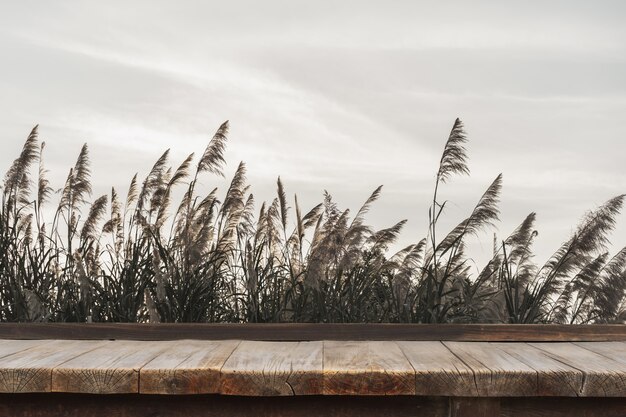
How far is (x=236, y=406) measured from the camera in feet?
10.3

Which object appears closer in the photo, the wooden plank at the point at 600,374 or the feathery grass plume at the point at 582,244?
the wooden plank at the point at 600,374

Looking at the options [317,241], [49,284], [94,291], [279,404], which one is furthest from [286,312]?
[279,404]

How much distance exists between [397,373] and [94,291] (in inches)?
130

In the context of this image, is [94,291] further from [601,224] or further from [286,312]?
[601,224]

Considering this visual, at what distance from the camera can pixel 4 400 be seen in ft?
10.7

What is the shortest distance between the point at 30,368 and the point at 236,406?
80 centimetres

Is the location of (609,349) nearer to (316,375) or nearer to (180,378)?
(316,375)

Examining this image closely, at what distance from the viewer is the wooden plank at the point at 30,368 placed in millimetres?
3088

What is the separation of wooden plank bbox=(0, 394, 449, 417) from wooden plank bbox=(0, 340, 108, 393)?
0.14 m

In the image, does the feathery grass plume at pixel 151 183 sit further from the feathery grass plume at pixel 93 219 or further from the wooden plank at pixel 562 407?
the wooden plank at pixel 562 407

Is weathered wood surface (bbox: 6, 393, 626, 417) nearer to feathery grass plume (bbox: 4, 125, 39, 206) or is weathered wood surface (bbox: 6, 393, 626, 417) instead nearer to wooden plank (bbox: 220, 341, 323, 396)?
wooden plank (bbox: 220, 341, 323, 396)

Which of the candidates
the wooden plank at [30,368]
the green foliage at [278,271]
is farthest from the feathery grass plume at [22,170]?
the wooden plank at [30,368]

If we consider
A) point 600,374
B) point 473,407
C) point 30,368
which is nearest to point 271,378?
point 473,407

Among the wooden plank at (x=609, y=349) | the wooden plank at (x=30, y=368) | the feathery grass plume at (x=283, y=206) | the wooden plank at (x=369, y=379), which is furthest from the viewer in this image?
the feathery grass plume at (x=283, y=206)
